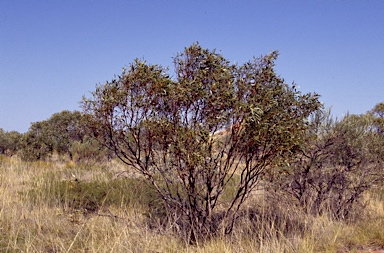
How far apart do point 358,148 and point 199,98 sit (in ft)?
14.3

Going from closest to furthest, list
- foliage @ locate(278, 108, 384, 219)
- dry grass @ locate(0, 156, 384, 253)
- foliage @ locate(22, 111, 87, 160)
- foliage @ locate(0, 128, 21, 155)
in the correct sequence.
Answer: dry grass @ locate(0, 156, 384, 253)
foliage @ locate(278, 108, 384, 219)
foliage @ locate(22, 111, 87, 160)
foliage @ locate(0, 128, 21, 155)

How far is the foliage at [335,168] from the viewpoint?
7664 mm

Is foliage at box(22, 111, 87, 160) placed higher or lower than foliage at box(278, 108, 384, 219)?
higher

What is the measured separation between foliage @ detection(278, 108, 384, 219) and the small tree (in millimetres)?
1883

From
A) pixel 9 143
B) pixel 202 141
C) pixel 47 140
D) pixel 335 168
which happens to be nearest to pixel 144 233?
pixel 202 141

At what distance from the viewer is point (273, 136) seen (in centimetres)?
555

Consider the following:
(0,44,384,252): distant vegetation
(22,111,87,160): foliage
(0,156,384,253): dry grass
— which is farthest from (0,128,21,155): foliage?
(0,44,384,252): distant vegetation

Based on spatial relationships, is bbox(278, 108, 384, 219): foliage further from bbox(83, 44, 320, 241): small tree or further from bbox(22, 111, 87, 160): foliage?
bbox(22, 111, 87, 160): foliage

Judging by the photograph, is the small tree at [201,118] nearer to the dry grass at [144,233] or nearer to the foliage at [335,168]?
the dry grass at [144,233]

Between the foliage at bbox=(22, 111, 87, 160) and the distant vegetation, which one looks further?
the foliage at bbox=(22, 111, 87, 160)

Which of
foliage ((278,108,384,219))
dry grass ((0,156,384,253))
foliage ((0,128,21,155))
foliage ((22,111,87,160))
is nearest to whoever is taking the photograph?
dry grass ((0,156,384,253))

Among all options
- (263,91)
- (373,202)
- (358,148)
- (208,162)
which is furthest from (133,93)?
(373,202)

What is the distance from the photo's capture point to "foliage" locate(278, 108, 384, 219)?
7664 millimetres

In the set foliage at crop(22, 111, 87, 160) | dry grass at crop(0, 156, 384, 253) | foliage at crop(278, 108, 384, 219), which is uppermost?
foliage at crop(22, 111, 87, 160)
